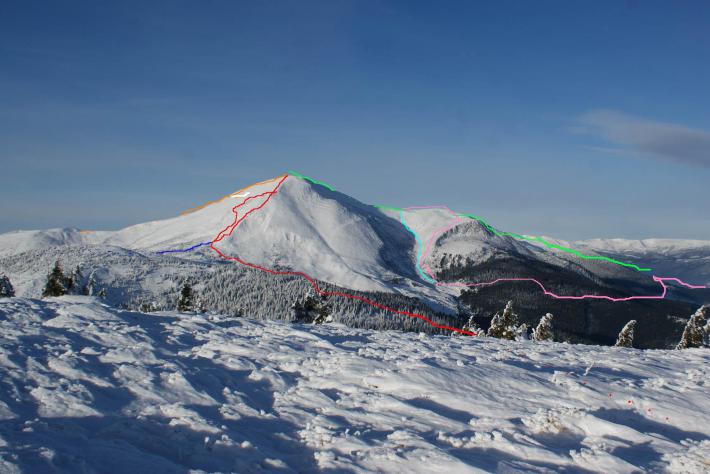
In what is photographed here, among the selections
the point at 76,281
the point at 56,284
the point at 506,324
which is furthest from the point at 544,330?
the point at 76,281

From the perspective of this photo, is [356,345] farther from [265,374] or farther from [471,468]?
[471,468]

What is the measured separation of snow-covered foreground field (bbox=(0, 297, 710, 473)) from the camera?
9656 millimetres

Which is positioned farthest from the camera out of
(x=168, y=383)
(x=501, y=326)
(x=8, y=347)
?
(x=501, y=326)

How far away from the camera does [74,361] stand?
14.5 meters

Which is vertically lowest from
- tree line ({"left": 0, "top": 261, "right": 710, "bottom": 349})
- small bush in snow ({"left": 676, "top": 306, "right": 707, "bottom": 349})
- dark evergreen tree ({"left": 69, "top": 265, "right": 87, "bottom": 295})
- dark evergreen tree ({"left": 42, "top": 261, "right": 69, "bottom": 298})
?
dark evergreen tree ({"left": 69, "top": 265, "right": 87, "bottom": 295})

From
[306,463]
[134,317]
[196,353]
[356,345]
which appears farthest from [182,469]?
[134,317]

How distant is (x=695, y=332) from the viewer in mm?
48125

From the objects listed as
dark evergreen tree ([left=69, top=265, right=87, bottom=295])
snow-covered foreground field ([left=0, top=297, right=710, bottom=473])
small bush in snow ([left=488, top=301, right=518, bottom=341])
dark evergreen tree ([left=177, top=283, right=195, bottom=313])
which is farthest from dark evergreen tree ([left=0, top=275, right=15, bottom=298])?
small bush in snow ([left=488, top=301, right=518, bottom=341])

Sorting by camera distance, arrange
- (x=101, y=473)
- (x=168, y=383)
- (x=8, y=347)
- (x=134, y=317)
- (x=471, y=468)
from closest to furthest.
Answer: (x=101, y=473), (x=471, y=468), (x=168, y=383), (x=8, y=347), (x=134, y=317)

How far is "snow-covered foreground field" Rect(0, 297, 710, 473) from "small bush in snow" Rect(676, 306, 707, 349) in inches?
1305

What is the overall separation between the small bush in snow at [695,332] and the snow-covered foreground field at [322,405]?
33.2 m

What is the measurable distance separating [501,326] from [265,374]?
4310 cm

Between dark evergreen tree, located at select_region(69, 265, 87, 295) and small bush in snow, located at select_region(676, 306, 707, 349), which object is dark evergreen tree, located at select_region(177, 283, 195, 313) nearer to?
dark evergreen tree, located at select_region(69, 265, 87, 295)

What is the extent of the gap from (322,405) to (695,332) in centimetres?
4779
